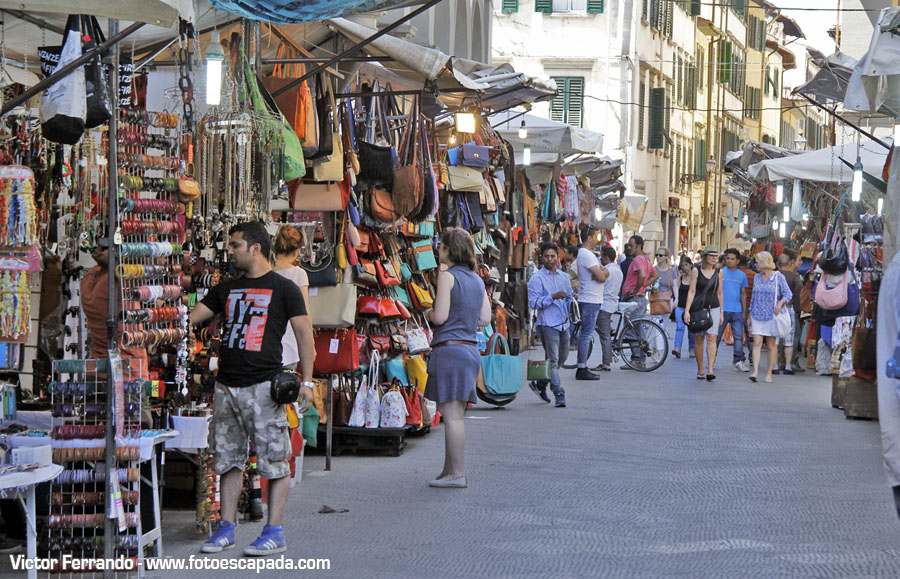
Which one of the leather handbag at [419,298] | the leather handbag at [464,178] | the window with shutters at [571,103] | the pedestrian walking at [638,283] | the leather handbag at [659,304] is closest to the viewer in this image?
the leather handbag at [419,298]

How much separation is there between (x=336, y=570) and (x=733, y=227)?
58.7 m

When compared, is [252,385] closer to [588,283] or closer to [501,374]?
[501,374]

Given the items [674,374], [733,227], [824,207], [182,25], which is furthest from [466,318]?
[733,227]

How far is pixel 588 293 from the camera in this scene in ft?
60.2

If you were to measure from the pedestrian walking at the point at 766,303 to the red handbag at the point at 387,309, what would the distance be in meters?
7.77

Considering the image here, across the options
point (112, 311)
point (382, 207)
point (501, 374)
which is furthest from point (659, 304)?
point (112, 311)

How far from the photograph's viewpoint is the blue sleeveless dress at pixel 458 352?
9664 mm

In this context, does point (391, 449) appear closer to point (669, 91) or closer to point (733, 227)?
point (669, 91)

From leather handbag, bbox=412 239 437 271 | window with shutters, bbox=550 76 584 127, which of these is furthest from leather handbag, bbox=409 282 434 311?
window with shutters, bbox=550 76 584 127

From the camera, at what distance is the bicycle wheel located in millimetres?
20141

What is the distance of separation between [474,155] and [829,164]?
668 cm

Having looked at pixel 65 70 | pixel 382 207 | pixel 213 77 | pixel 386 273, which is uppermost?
pixel 213 77

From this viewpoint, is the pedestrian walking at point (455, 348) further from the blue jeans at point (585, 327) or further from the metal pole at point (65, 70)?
the blue jeans at point (585, 327)

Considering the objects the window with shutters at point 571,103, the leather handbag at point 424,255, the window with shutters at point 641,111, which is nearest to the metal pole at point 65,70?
the leather handbag at point 424,255
